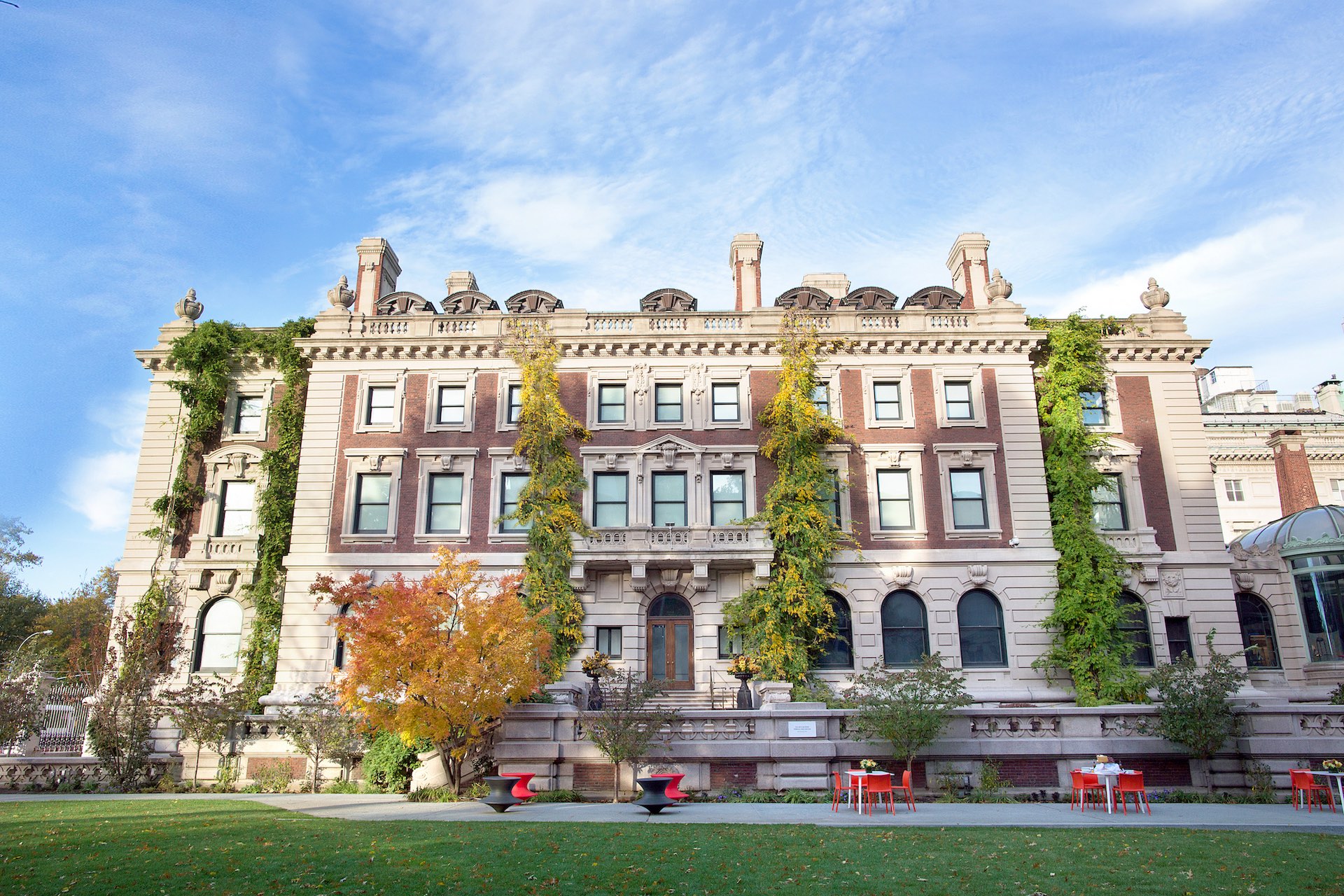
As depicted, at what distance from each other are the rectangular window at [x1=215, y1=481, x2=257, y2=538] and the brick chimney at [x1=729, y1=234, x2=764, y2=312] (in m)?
18.0

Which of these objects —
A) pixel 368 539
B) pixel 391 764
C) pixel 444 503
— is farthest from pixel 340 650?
pixel 391 764

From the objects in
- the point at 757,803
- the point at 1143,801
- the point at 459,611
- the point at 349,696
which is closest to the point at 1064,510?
the point at 1143,801

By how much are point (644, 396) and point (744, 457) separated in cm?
393

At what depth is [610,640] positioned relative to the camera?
29.2 metres

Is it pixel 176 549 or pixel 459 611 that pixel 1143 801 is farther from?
pixel 176 549

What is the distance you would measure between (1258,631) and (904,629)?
12458 mm

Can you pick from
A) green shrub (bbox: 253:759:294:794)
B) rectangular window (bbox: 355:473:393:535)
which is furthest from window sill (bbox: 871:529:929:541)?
green shrub (bbox: 253:759:294:794)

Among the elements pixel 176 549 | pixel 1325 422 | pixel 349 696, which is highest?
pixel 1325 422

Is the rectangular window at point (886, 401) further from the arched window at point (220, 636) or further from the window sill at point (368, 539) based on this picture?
the arched window at point (220, 636)

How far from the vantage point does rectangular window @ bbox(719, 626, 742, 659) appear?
28.8m

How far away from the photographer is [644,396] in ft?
104

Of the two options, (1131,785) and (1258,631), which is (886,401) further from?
(1131,785)

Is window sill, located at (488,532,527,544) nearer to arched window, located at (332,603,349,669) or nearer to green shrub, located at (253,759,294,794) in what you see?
arched window, located at (332,603,349,669)

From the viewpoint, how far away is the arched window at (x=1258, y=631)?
103 feet
